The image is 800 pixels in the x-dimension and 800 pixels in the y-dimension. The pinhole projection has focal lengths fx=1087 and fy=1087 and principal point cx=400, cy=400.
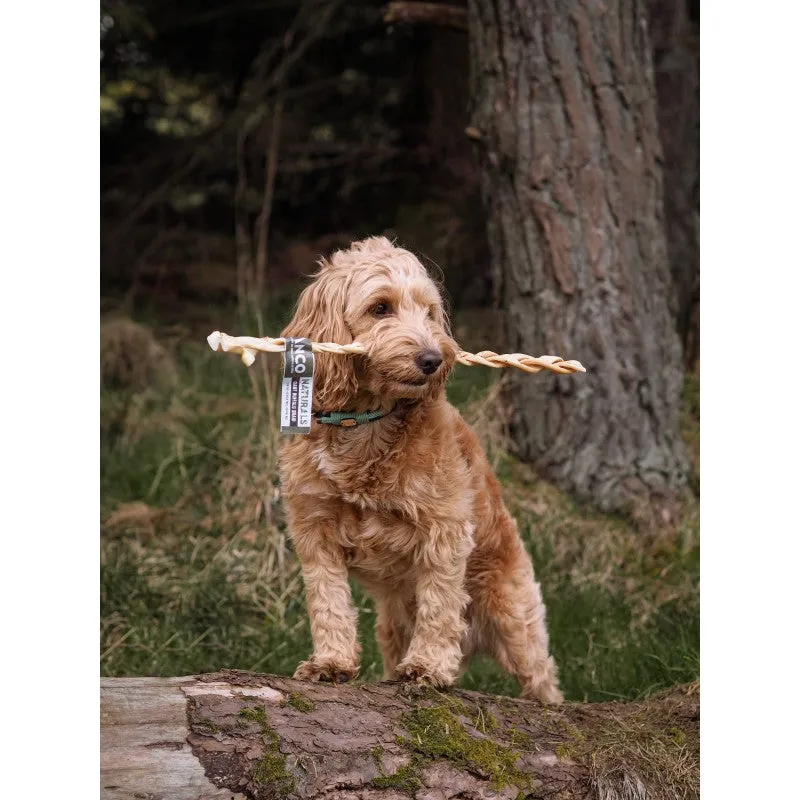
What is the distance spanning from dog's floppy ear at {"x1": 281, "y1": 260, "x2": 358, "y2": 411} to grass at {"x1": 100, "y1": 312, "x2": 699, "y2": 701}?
1.78 meters

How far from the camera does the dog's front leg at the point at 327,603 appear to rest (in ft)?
12.3

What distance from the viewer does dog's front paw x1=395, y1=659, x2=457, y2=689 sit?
145 inches

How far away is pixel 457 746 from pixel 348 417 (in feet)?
3.77

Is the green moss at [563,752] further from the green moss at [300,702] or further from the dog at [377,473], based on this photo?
the green moss at [300,702]

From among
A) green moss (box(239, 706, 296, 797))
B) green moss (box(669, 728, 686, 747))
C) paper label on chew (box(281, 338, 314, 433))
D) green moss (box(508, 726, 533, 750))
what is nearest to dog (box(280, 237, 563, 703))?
green moss (box(508, 726, 533, 750))

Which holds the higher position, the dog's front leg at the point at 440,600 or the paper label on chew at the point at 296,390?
the paper label on chew at the point at 296,390

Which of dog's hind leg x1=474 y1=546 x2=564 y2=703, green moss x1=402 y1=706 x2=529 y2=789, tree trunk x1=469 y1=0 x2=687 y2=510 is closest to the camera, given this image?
green moss x1=402 y1=706 x2=529 y2=789

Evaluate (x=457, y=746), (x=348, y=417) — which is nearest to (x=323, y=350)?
(x=348, y=417)

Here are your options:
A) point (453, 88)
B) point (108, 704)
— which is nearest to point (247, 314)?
point (453, 88)

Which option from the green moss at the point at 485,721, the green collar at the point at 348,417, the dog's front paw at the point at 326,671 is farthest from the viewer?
the green collar at the point at 348,417

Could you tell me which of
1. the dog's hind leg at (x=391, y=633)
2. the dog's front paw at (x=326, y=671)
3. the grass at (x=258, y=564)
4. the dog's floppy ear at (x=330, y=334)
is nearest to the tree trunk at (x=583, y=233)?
the grass at (x=258, y=564)

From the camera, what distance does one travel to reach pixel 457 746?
3383 mm

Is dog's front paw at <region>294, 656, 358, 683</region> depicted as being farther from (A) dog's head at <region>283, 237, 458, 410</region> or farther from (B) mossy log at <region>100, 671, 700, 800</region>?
(A) dog's head at <region>283, 237, 458, 410</region>

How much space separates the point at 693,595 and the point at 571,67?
3050 millimetres
